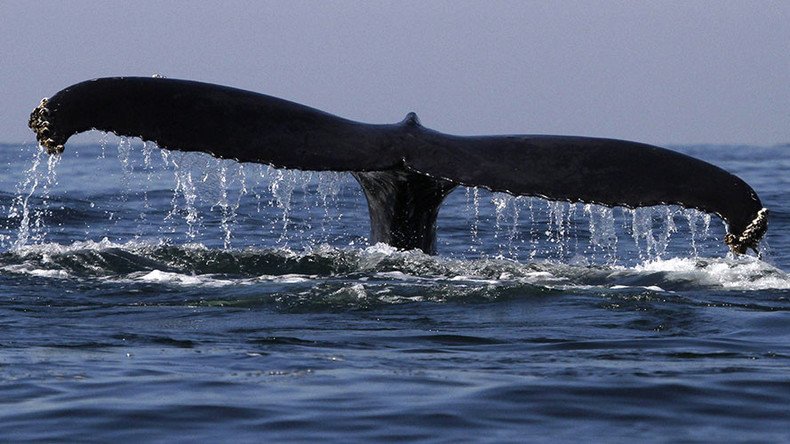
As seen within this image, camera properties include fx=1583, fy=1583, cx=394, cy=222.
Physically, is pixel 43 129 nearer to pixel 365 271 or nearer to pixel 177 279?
pixel 177 279

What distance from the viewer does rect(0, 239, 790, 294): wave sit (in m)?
9.50

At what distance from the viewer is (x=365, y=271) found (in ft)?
33.2

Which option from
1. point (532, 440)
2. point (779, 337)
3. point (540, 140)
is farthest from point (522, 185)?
point (532, 440)

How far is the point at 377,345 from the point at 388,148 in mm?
1230

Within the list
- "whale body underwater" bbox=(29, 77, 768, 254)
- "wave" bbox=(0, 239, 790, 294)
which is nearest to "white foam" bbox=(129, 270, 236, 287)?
"wave" bbox=(0, 239, 790, 294)

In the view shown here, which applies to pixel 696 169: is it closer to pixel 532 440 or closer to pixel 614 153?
pixel 614 153

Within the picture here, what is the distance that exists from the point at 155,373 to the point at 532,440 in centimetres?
197

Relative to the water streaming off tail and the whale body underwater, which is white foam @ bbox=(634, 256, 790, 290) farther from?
the whale body underwater

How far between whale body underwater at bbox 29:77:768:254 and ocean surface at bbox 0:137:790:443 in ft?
0.97

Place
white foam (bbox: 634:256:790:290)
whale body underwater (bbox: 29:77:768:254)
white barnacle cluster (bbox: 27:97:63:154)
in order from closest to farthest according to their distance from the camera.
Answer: white barnacle cluster (bbox: 27:97:63:154) < whale body underwater (bbox: 29:77:768:254) < white foam (bbox: 634:256:790:290)

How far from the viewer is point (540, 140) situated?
8.61 m

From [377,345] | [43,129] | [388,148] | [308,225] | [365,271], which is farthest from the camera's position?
[308,225]

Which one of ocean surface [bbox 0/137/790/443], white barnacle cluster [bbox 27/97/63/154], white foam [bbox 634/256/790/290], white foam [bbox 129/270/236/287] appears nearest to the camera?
ocean surface [bbox 0/137/790/443]

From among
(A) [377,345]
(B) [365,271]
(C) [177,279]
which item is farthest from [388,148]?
(C) [177,279]
